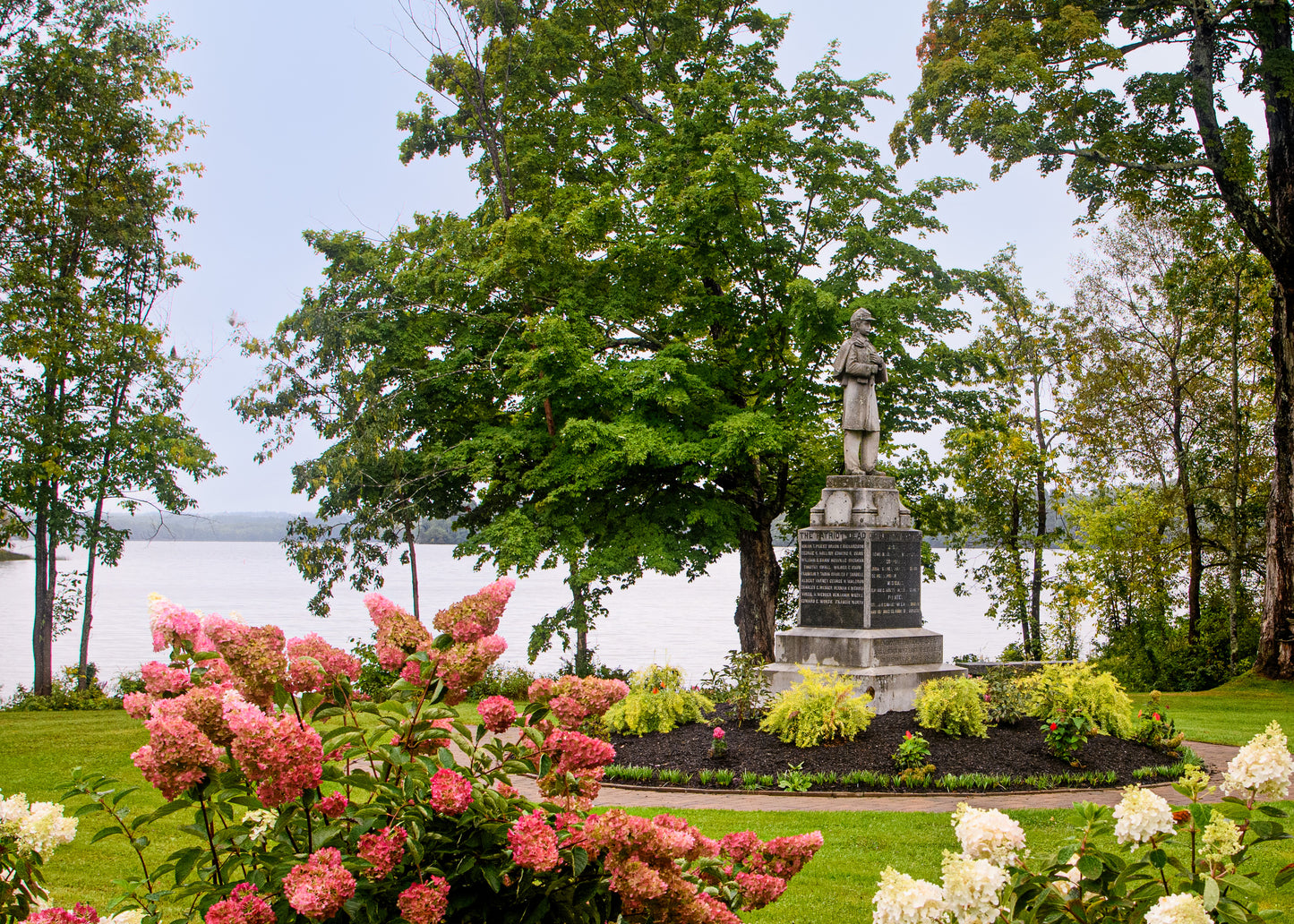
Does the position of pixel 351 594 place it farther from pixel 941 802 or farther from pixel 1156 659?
pixel 941 802

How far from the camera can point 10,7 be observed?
15398 millimetres

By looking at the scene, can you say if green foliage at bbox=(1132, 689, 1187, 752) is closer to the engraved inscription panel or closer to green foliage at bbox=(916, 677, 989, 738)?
green foliage at bbox=(916, 677, 989, 738)

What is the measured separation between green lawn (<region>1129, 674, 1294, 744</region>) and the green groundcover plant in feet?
33.8

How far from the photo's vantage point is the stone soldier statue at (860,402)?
41.3 feet

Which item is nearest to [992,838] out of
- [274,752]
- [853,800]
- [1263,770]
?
[1263,770]

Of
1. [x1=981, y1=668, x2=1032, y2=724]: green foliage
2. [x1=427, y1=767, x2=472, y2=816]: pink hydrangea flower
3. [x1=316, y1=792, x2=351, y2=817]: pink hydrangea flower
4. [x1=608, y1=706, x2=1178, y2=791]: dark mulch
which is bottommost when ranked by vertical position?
[x1=608, y1=706, x2=1178, y2=791]: dark mulch

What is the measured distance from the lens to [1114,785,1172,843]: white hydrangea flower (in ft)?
8.07

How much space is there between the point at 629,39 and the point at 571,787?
65.5 feet

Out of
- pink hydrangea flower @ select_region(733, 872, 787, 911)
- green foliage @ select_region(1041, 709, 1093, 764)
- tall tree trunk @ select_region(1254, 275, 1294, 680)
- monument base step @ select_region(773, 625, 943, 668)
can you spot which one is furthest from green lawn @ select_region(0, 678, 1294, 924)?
tall tree trunk @ select_region(1254, 275, 1294, 680)

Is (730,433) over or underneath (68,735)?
over

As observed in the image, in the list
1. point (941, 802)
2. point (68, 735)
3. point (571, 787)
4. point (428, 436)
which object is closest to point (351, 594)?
point (428, 436)

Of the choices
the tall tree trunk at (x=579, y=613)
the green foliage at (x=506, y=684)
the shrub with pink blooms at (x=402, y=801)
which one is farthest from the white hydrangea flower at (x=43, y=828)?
the tall tree trunk at (x=579, y=613)

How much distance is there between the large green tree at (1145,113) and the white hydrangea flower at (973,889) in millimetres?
15216

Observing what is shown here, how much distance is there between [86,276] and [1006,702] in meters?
17.4
